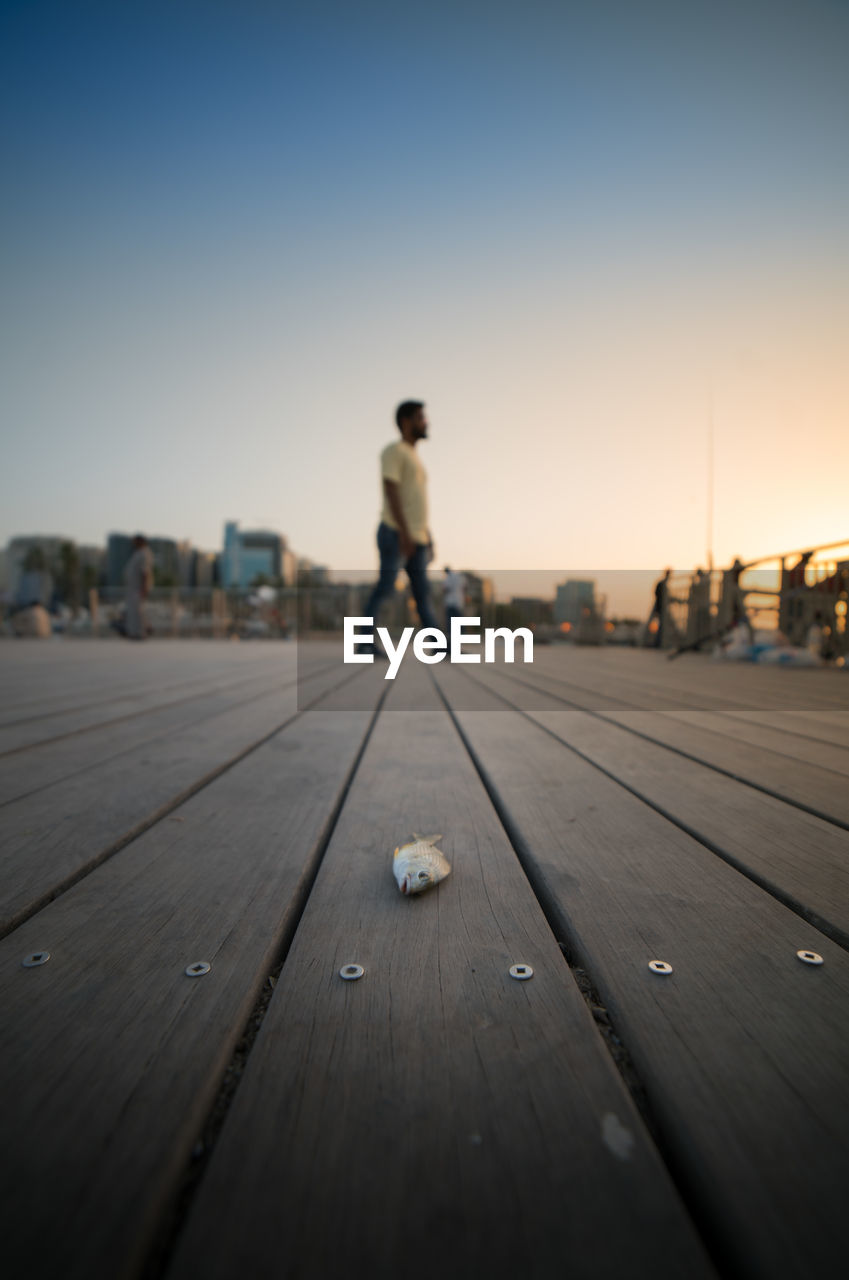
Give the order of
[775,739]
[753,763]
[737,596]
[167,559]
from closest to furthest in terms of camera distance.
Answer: [753,763] → [775,739] → [737,596] → [167,559]

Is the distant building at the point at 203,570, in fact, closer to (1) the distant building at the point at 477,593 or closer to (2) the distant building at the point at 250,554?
(2) the distant building at the point at 250,554

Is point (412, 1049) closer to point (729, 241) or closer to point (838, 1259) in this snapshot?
point (838, 1259)

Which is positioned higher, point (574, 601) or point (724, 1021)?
point (574, 601)

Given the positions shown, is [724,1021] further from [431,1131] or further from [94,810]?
[94,810]

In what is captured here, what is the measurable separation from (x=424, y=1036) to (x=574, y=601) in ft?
37.8

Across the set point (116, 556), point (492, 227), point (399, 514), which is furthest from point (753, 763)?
point (116, 556)

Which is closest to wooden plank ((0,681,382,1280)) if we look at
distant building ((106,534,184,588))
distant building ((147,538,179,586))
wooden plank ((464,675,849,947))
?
wooden plank ((464,675,849,947))

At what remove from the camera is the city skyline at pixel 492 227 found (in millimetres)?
7324

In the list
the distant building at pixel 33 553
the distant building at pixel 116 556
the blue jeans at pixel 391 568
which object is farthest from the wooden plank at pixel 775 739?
the distant building at pixel 116 556

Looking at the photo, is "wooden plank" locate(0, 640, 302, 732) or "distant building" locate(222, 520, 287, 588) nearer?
"wooden plank" locate(0, 640, 302, 732)

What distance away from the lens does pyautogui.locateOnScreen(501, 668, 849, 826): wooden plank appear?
110 cm

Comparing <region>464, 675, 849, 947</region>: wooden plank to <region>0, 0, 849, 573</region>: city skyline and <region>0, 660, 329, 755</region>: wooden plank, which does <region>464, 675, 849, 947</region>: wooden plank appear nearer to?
<region>0, 660, 329, 755</region>: wooden plank

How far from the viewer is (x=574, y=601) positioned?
11.5 metres

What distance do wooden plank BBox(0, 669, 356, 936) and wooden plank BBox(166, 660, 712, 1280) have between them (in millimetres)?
401
